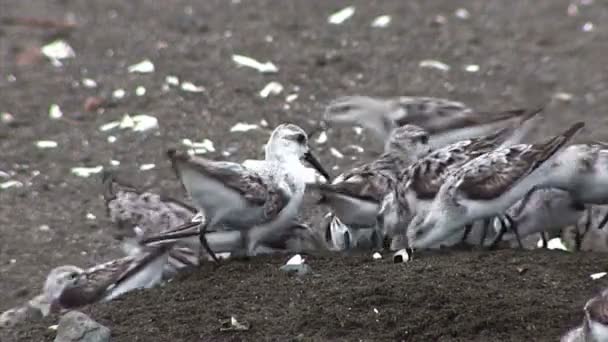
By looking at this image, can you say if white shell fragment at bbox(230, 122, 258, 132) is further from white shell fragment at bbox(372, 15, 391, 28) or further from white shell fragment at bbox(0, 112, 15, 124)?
A: white shell fragment at bbox(372, 15, 391, 28)

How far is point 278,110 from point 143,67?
170cm

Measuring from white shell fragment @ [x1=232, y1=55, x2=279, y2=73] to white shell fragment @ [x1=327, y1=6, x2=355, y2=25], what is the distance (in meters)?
1.41

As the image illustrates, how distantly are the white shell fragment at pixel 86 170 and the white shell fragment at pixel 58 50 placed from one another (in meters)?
2.69

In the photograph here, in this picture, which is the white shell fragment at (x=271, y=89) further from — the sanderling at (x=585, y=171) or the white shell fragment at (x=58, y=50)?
the sanderling at (x=585, y=171)

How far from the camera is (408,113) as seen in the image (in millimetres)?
9594

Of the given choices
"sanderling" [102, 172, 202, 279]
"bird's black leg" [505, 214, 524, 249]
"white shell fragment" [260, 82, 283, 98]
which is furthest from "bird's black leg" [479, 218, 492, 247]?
"white shell fragment" [260, 82, 283, 98]

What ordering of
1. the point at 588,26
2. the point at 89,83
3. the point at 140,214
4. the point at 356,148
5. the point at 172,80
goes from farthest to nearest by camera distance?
the point at 588,26, the point at 89,83, the point at 172,80, the point at 356,148, the point at 140,214

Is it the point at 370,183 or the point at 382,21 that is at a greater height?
the point at 370,183

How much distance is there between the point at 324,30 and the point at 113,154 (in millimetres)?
3489

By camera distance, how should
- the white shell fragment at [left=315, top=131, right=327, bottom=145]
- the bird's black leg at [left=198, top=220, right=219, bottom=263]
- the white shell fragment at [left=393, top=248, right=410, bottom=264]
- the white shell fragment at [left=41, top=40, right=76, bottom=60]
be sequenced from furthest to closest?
the white shell fragment at [left=41, top=40, right=76, bottom=60]
the white shell fragment at [left=315, top=131, right=327, bottom=145]
the bird's black leg at [left=198, top=220, right=219, bottom=263]
the white shell fragment at [left=393, top=248, right=410, bottom=264]

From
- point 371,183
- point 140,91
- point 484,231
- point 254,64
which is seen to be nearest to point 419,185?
point 371,183

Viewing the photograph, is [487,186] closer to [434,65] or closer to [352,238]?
[352,238]

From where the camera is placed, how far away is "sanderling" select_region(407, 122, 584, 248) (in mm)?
7270

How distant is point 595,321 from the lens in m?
5.73
